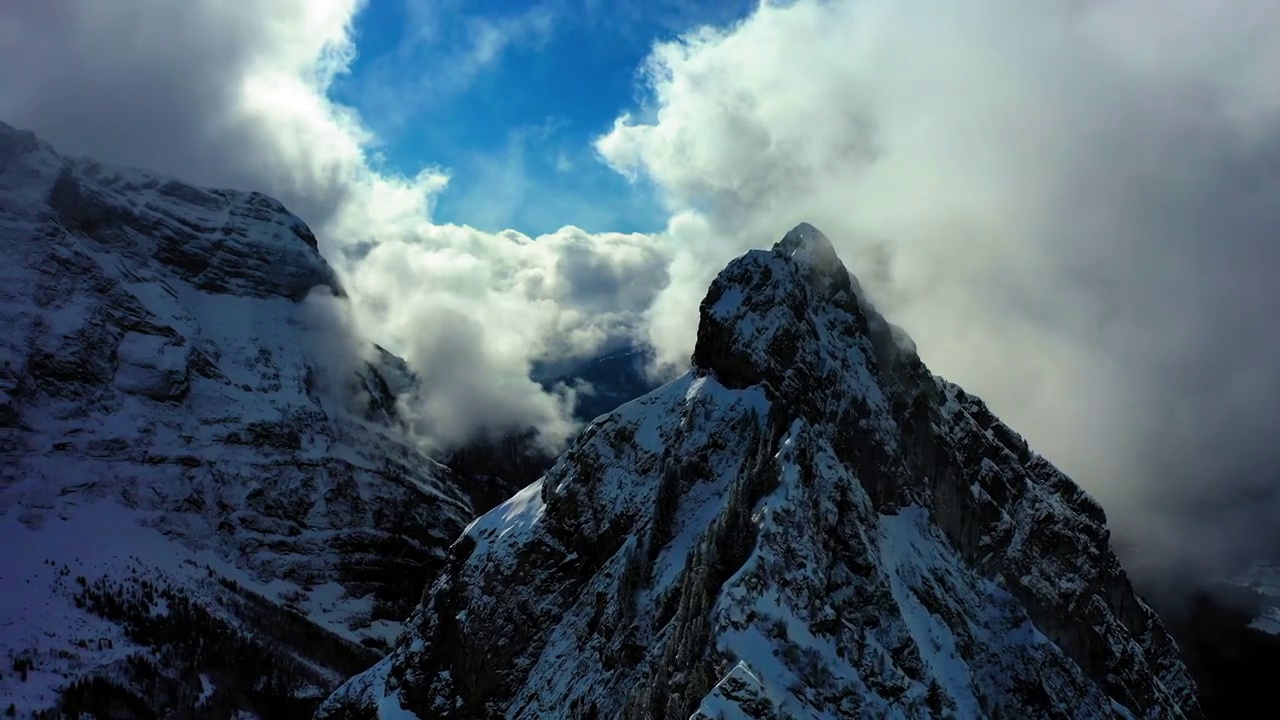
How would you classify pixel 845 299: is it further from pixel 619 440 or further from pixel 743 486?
pixel 743 486

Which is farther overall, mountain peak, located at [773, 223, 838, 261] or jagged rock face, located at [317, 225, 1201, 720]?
mountain peak, located at [773, 223, 838, 261]

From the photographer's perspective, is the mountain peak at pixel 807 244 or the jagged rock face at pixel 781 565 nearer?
the jagged rock face at pixel 781 565

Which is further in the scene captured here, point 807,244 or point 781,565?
point 807,244

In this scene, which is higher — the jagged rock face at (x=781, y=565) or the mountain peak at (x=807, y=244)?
the mountain peak at (x=807, y=244)

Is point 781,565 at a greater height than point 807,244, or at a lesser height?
lesser

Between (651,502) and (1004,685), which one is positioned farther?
(651,502)

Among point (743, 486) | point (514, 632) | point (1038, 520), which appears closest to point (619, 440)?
point (514, 632)

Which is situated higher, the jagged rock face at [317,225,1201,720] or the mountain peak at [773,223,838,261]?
the mountain peak at [773,223,838,261]

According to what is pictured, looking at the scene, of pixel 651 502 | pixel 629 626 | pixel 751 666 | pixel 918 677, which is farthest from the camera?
pixel 651 502
